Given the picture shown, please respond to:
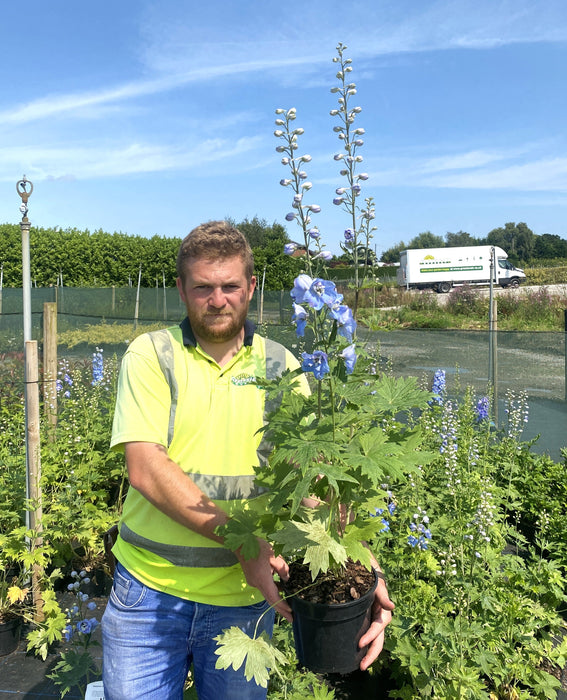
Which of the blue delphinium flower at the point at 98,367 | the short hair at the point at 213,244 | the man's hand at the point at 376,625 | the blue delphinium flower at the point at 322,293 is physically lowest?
the man's hand at the point at 376,625

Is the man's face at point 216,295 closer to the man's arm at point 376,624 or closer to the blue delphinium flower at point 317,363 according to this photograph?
the blue delphinium flower at point 317,363

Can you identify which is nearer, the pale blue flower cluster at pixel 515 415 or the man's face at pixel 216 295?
the man's face at pixel 216 295

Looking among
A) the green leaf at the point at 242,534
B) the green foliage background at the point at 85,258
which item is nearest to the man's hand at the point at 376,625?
the green leaf at the point at 242,534

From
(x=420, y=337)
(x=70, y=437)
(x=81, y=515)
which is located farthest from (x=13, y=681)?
(x=420, y=337)

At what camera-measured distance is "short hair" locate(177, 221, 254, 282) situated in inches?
71.9

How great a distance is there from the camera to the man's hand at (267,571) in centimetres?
172

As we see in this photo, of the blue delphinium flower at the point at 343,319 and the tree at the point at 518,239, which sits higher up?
the tree at the point at 518,239

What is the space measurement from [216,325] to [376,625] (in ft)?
3.65

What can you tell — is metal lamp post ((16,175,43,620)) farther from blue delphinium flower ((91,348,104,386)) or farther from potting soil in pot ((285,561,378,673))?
potting soil in pot ((285,561,378,673))

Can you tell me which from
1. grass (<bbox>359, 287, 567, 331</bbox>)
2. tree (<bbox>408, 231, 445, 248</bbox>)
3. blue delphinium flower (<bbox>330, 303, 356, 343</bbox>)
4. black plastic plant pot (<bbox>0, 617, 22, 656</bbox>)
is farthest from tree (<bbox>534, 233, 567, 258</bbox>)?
blue delphinium flower (<bbox>330, 303, 356, 343</bbox>)

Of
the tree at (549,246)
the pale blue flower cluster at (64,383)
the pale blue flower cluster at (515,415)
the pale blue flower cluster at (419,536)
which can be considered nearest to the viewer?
the pale blue flower cluster at (419,536)

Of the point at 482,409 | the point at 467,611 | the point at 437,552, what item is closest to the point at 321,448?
the point at 467,611

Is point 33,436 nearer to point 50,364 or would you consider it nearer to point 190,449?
point 50,364

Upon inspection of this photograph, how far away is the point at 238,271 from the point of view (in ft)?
6.09
